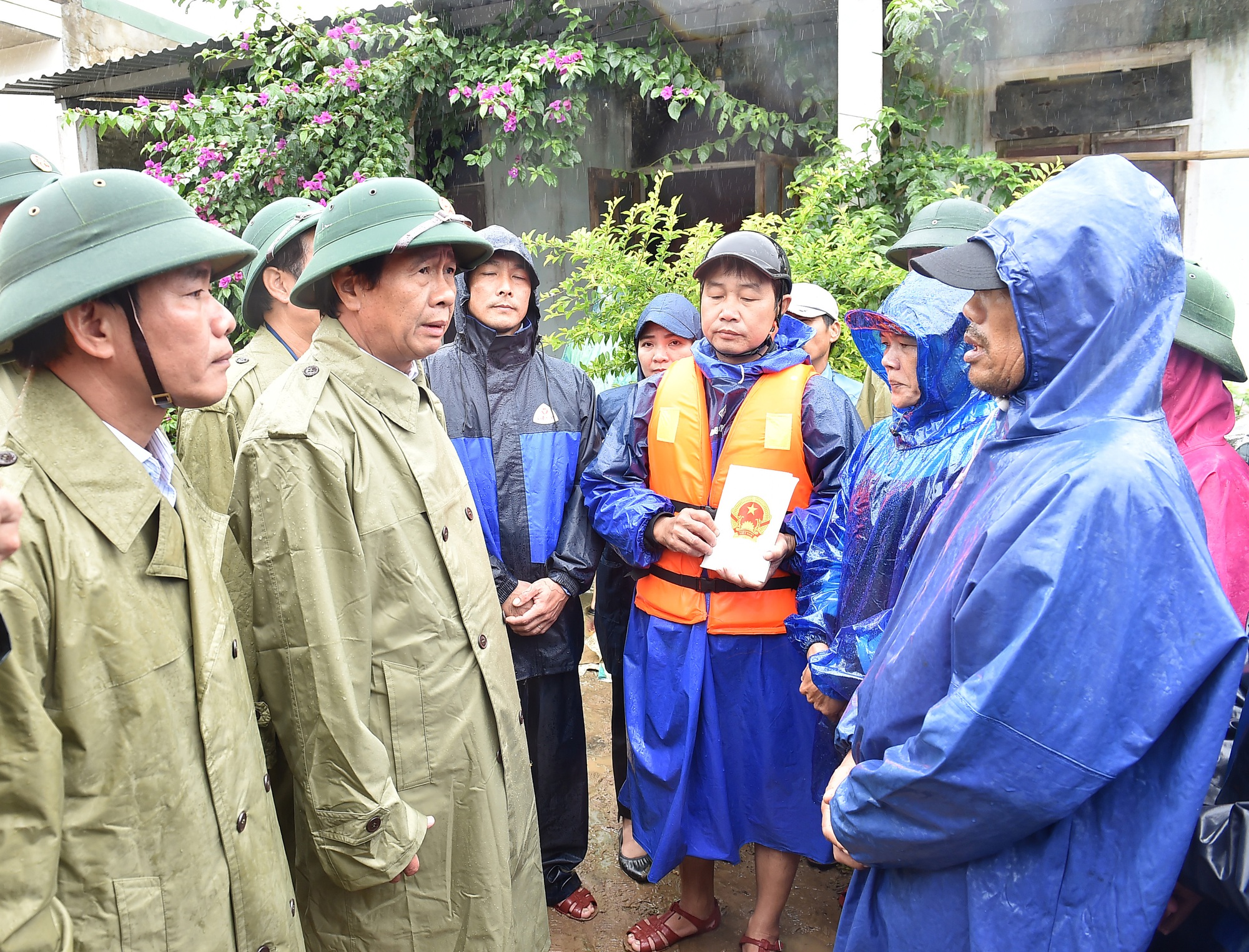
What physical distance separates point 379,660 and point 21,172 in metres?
2.03

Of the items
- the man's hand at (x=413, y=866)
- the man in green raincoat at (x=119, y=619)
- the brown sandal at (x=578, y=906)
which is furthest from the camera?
the brown sandal at (x=578, y=906)

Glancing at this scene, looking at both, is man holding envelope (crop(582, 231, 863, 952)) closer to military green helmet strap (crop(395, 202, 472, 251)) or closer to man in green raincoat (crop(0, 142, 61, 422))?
military green helmet strap (crop(395, 202, 472, 251))

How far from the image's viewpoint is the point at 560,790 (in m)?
3.32

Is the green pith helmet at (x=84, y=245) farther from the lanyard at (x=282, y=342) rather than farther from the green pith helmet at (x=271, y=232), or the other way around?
the lanyard at (x=282, y=342)

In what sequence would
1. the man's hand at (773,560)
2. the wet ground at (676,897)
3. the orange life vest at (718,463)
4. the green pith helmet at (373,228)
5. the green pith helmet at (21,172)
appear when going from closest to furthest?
the green pith helmet at (373,228)
the green pith helmet at (21,172)
the man's hand at (773,560)
the orange life vest at (718,463)
the wet ground at (676,897)

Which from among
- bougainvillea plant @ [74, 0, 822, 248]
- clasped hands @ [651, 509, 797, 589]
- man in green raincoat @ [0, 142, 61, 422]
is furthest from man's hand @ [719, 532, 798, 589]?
bougainvillea plant @ [74, 0, 822, 248]

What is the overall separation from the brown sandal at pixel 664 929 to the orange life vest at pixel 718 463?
107 cm

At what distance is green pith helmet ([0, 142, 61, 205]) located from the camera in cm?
269

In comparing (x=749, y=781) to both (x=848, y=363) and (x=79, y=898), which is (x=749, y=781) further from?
(x=848, y=363)

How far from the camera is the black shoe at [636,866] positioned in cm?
353

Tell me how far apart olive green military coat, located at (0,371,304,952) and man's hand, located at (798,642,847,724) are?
58.4 inches

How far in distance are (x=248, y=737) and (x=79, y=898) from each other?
1.23 feet

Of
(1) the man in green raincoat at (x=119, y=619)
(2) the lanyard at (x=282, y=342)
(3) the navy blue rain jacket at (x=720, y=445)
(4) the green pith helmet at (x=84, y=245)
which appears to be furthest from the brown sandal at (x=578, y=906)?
(4) the green pith helmet at (x=84, y=245)

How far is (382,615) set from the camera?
2.05m
